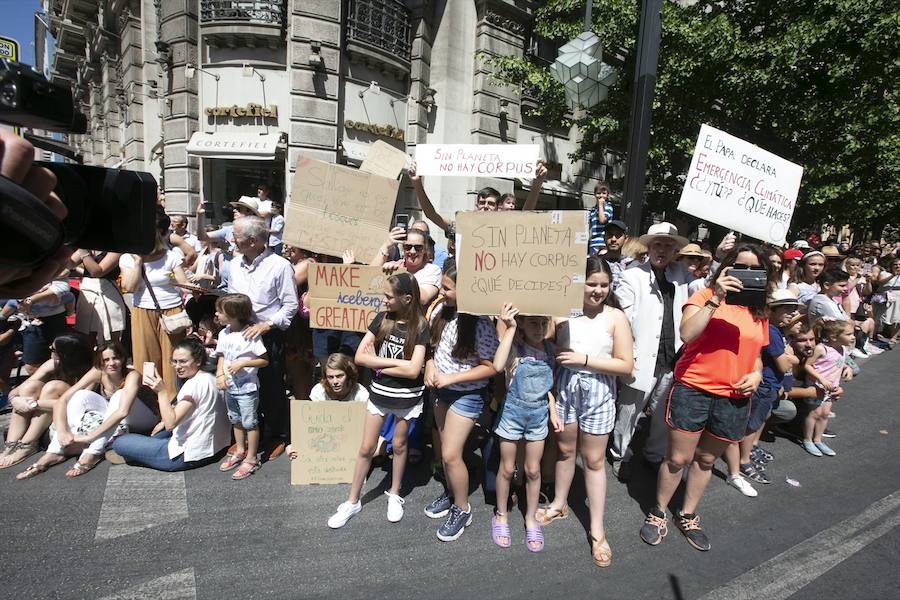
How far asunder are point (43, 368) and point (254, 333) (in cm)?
213

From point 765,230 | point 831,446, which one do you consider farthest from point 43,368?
point 831,446

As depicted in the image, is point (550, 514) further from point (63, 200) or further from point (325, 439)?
point (63, 200)

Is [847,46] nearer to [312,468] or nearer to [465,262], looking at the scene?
[465,262]

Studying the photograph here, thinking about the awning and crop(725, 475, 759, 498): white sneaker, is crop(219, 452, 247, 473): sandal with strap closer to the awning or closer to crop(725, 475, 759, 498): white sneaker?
crop(725, 475, 759, 498): white sneaker

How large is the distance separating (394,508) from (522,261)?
6.25 ft

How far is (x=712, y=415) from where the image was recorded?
9.52 feet

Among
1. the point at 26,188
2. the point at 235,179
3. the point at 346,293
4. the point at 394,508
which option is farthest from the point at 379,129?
the point at 26,188

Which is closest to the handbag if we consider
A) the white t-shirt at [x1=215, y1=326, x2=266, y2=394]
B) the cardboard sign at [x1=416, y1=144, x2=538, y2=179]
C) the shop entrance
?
the white t-shirt at [x1=215, y1=326, x2=266, y2=394]

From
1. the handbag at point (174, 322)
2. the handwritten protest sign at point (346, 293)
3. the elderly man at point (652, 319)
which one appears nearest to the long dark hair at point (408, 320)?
the handwritten protest sign at point (346, 293)

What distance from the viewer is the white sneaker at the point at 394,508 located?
3.10 m

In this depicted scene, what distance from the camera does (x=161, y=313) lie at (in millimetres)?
4559

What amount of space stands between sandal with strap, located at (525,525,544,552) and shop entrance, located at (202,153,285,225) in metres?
11.2

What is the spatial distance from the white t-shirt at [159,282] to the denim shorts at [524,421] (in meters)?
3.62

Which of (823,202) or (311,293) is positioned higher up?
→ (823,202)
